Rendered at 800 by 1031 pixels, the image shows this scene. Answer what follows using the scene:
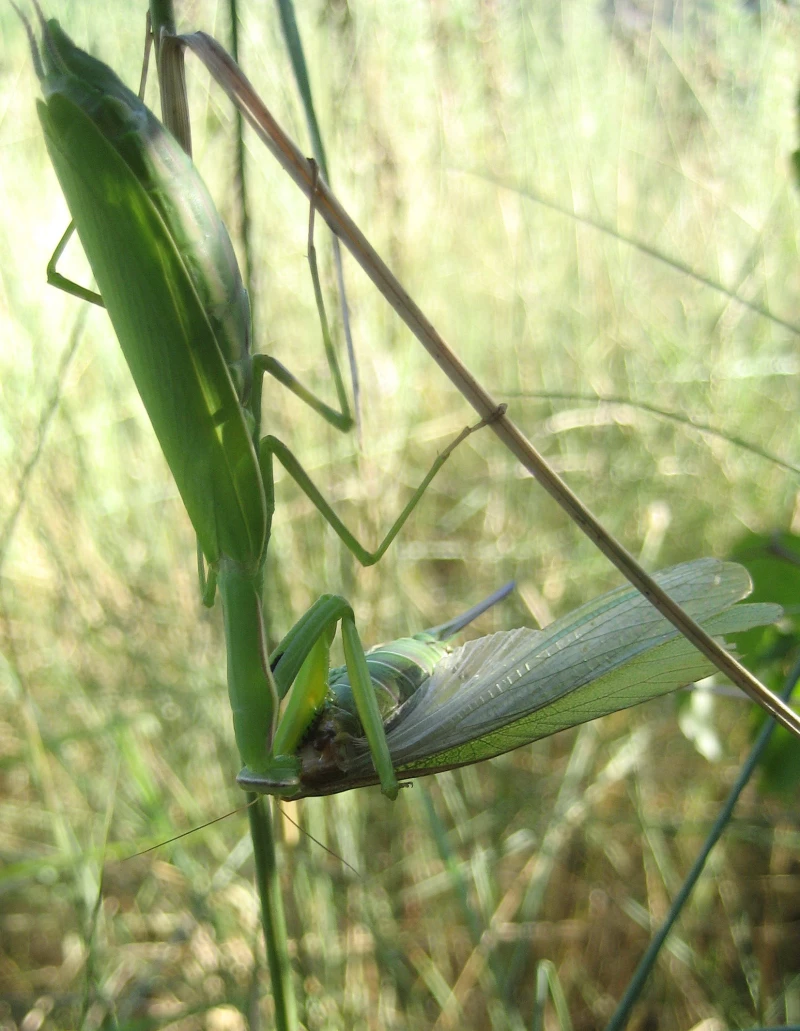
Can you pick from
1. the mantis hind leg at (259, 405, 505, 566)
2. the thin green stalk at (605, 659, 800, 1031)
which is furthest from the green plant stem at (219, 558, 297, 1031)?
the thin green stalk at (605, 659, 800, 1031)

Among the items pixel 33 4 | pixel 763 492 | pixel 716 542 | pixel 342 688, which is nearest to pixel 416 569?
pixel 716 542

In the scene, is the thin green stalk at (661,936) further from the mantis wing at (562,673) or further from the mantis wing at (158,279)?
the mantis wing at (158,279)

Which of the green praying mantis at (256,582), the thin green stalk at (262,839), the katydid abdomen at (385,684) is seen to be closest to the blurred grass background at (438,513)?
the thin green stalk at (262,839)

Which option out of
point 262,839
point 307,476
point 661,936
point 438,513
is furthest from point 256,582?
point 438,513

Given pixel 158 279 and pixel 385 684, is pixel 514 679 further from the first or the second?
pixel 158 279

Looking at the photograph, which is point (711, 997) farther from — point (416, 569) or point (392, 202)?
point (392, 202)

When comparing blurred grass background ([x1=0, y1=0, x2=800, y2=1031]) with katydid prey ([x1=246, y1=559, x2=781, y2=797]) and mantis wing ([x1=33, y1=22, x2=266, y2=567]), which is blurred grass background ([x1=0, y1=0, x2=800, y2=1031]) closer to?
mantis wing ([x1=33, y1=22, x2=266, y2=567])
